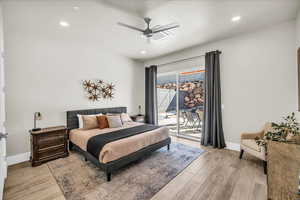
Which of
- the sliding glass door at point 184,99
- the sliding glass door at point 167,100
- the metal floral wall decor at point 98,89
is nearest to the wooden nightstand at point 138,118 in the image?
the sliding glass door at point 167,100

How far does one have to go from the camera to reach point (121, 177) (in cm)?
223

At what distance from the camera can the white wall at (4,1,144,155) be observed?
2501 millimetres

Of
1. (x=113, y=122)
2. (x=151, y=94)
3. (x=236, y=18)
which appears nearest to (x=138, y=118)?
(x=151, y=94)

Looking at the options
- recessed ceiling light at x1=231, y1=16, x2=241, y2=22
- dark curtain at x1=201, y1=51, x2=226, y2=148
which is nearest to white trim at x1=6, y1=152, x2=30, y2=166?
dark curtain at x1=201, y1=51, x2=226, y2=148

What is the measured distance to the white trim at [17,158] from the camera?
8.78 ft

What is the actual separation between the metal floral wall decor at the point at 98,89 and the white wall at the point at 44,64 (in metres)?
0.15

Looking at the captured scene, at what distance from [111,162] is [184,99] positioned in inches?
128

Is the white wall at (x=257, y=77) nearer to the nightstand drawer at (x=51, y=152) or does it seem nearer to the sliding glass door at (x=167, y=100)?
the sliding glass door at (x=167, y=100)

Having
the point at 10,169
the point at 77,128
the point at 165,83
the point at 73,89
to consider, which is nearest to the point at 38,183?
the point at 10,169

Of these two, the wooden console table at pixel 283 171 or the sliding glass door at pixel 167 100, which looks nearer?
the wooden console table at pixel 283 171

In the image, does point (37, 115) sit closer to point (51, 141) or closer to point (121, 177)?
point (51, 141)

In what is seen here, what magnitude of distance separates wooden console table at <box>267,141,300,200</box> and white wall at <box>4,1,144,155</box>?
3019 mm

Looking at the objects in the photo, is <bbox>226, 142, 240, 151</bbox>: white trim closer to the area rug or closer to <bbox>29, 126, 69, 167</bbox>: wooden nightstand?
the area rug

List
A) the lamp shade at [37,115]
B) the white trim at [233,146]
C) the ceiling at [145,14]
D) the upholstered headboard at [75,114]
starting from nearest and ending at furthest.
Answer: the ceiling at [145,14] < the lamp shade at [37,115] < the white trim at [233,146] < the upholstered headboard at [75,114]
